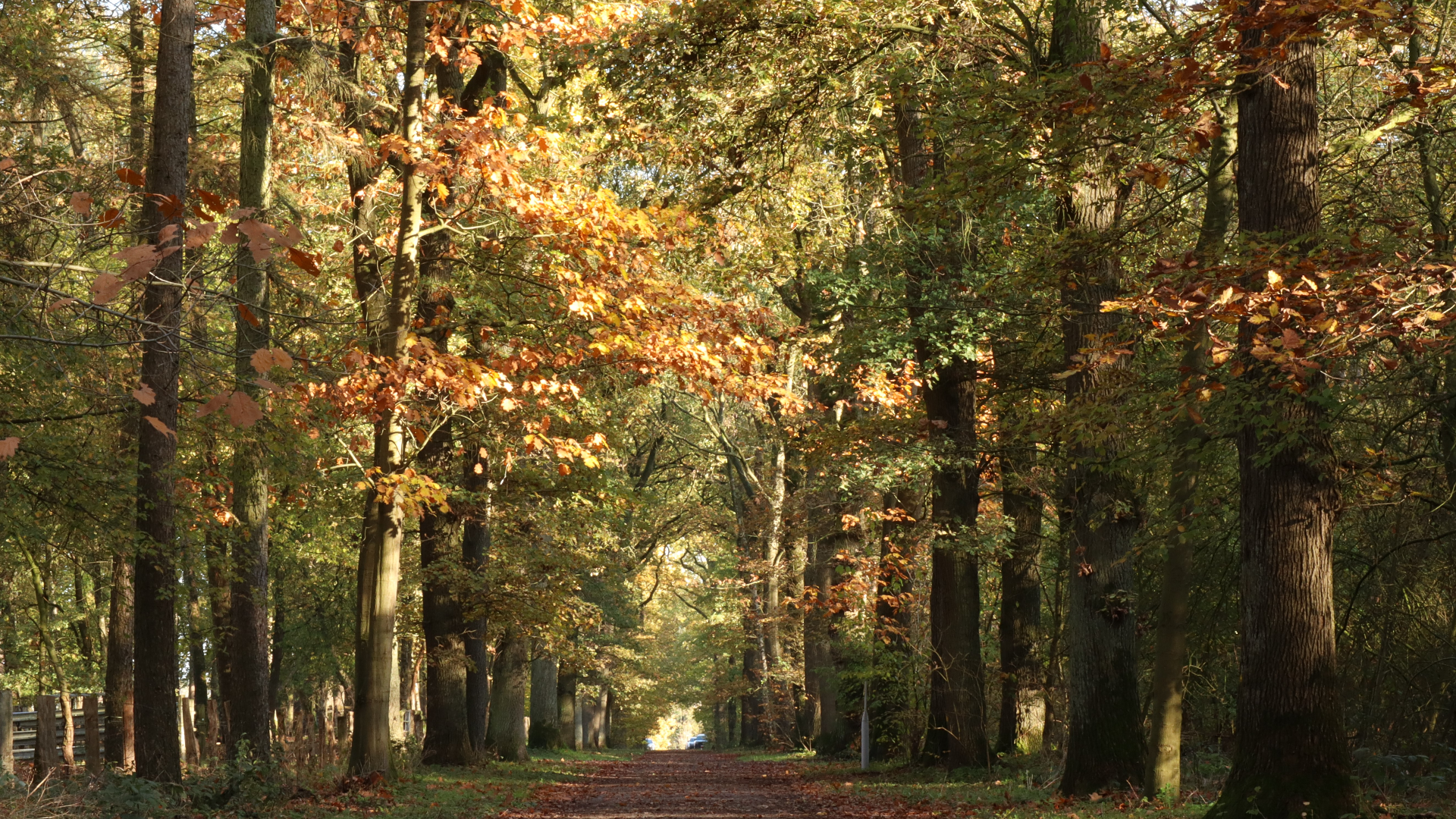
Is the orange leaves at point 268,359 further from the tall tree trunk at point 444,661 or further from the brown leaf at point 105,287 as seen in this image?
the tall tree trunk at point 444,661

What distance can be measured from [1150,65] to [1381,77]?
4058mm

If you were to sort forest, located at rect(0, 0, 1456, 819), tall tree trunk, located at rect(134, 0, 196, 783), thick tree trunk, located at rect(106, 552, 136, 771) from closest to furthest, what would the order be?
forest, located at rect(0, 0, 1456, 819) → tall tree trunk, located at rect(134, 0, 196, 783) → thick tree trunk, located at rect(106, 552, 136, 771)

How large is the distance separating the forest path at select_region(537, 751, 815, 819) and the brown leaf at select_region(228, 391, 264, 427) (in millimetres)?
11695

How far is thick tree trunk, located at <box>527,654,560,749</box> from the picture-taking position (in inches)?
1404

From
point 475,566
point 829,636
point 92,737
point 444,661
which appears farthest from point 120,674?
point 829,636

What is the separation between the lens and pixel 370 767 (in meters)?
14.6

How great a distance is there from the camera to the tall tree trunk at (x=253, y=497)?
15.5 m

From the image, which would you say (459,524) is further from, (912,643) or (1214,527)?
(1214,527)

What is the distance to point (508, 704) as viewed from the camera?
1055 inches

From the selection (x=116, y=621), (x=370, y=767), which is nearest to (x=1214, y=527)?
(x=370, y=767)

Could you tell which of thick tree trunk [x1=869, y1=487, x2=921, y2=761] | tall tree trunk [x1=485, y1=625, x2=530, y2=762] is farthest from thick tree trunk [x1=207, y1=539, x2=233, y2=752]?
thick tree trunk [x1=869, y1=487, x2=921, y2=761]

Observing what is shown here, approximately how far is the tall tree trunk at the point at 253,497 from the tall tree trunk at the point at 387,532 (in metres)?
1.60

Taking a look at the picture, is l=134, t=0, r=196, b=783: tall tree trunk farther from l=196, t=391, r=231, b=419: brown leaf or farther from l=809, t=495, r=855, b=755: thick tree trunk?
l=809, t=495, r=855, b=755: thick tree trunk

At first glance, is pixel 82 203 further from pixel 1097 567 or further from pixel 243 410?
pixel 1097 567
